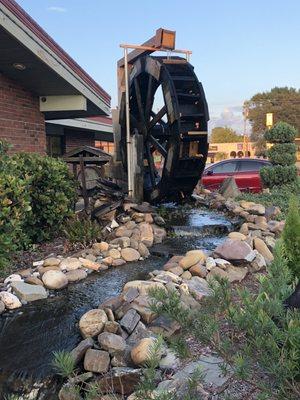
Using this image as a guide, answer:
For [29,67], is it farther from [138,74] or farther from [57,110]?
[138,74]

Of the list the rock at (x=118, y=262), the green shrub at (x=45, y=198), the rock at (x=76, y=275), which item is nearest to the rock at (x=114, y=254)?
the rock at (x=118, y=262)

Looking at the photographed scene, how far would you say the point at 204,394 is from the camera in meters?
2.53

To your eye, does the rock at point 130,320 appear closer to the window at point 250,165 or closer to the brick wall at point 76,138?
the window at point 250,165

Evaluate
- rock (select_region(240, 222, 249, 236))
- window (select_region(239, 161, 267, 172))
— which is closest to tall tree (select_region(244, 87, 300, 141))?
window (select_region(239, 161, 267, 172))

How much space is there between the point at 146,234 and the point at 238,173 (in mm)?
7350

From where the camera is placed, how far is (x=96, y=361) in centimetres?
352

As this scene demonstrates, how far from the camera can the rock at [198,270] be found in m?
5.65

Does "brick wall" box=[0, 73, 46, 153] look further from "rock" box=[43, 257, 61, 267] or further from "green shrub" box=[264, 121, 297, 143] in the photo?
"green shrub" box=[264, 121, 297, 143]

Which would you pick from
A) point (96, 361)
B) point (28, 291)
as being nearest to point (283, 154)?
point (28, 291)

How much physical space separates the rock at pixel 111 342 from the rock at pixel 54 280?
176 cm

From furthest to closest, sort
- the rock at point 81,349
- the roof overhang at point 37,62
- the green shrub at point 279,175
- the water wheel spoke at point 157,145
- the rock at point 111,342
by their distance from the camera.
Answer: the green shrub at point 279,175, the water wheel spoke at point 157,145, the roof overhang at point 37,62, the rock at point 111,342, the rock at point 81,349

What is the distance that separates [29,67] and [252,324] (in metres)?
6.93

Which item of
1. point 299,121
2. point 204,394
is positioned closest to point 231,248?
point 204,394

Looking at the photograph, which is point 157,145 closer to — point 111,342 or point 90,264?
point 90,264
